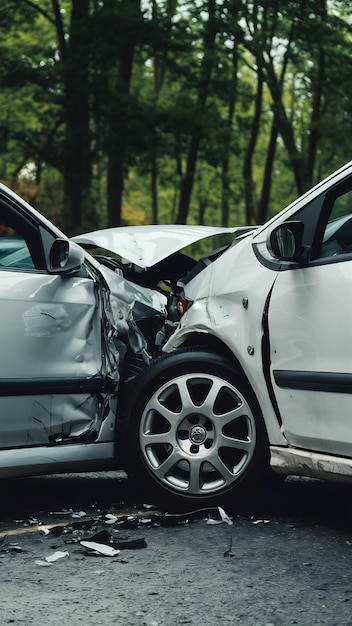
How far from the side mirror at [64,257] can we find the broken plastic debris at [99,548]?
131 centimetres

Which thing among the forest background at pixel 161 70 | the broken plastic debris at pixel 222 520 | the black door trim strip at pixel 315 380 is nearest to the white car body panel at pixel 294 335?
the black door trim strip at pixel 315 380

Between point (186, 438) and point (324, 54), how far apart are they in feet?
54.2

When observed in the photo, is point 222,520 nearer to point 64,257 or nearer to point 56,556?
point 56,556

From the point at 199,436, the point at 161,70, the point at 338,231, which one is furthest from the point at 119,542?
the point at 161,70

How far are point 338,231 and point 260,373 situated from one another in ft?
2.56

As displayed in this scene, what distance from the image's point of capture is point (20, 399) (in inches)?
196

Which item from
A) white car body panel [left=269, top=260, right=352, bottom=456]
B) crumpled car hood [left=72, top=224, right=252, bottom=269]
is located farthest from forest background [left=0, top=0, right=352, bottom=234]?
white car body panel [left=269, top=260, right=352, bottom=456]

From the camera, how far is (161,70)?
22719mm

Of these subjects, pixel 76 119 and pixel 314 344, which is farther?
pixel 76 119

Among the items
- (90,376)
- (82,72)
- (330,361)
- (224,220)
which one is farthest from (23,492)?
(224,220)

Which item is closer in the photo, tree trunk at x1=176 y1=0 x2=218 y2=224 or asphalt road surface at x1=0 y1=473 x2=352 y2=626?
asphalt road surface at x1=0 y1=473 x2=352 y2=626

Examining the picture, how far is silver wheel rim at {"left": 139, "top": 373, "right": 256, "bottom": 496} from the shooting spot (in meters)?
5.07

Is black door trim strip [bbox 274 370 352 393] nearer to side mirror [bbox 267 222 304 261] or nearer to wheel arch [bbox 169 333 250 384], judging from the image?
wheel arch [bbox 169 333 250 384]

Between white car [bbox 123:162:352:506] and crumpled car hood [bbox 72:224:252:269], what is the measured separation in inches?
12.2
